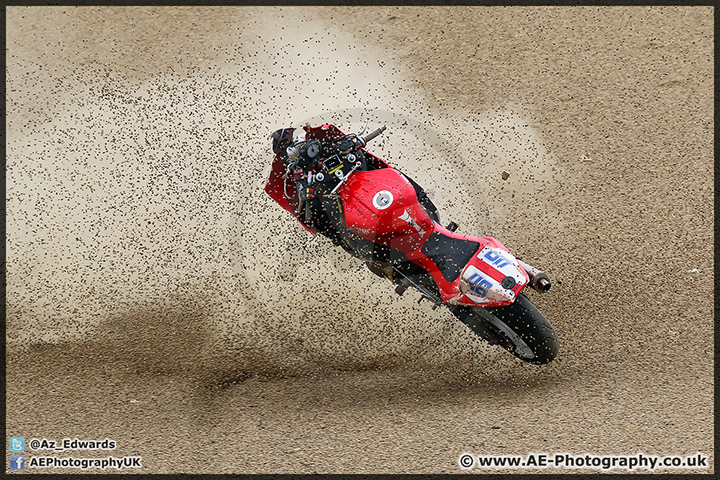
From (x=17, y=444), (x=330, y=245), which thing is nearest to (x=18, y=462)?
(x=17, y=444)

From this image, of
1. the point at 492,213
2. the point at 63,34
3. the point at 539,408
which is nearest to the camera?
the point at 539,408

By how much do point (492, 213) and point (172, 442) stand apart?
503 cm

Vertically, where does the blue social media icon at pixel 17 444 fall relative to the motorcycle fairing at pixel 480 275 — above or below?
below

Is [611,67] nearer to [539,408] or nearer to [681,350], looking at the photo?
[681,350]

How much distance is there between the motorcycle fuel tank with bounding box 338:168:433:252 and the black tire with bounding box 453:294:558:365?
3.13ft

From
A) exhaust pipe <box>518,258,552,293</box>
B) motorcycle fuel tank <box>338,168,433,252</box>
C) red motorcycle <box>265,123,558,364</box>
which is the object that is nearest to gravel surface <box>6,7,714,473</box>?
red motorcycle <box>265,123,558,364</box>

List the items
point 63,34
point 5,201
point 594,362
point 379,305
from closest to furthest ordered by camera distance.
Result: 1. point 594,362
2. point 379,305
3. point 5,201
4. point 63,34

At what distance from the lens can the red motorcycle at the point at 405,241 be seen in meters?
6.20

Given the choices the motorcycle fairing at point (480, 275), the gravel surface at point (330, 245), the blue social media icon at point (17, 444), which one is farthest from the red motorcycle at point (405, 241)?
the blue social media icon at point (17, 444)

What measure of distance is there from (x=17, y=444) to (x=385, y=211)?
4.79 m

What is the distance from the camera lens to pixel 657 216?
857cm

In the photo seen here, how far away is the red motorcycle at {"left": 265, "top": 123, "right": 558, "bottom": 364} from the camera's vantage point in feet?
20.3

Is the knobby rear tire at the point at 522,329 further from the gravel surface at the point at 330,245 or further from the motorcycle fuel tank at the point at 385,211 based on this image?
the motorcycle fuel tank at the point at 385,211

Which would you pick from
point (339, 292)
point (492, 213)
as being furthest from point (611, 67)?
point (339, 292)
